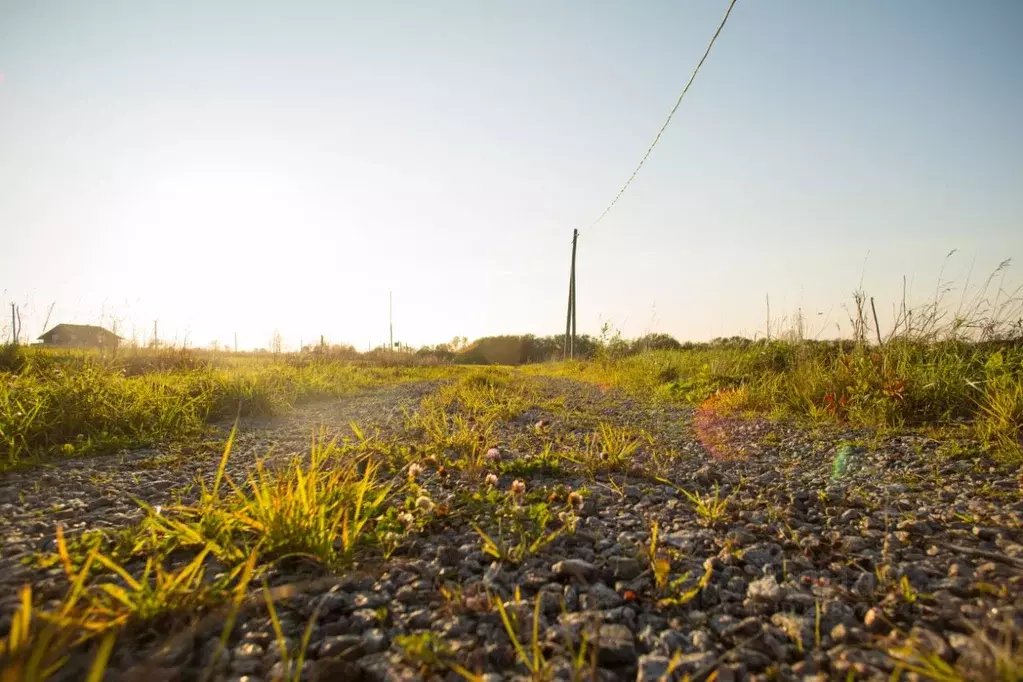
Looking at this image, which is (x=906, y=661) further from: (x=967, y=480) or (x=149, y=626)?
(x=967, y=480)

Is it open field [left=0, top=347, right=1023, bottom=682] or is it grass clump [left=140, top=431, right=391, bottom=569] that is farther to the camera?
grass clump [left=140, top=431, right=391, bottom=569]

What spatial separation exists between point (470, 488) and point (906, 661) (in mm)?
1727

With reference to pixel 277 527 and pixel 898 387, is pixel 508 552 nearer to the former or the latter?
pixel 277 527

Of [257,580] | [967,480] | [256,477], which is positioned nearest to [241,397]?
[256,477]

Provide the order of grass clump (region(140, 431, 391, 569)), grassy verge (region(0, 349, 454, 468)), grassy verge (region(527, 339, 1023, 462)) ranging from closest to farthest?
1. grass clump (region(140, 431, 391, 569))
2. grassy verge (region(0, 349, 454, 468))
3. grassy verge (region(527, 339, 1023, 462))

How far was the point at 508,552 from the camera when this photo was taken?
5.90 ft

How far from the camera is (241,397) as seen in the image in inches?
213

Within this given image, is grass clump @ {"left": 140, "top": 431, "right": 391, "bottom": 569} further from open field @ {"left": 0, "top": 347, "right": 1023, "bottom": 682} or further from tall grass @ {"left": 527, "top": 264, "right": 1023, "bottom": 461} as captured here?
tall grass @ {"left": 527, "top": 264, "right": 1023, "bottom": 461}

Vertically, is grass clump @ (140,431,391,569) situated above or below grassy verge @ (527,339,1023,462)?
below

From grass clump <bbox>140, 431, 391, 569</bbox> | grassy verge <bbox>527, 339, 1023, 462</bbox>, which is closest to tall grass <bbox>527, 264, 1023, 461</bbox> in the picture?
grassy verge <bbox>527, 339, 1023, 462</bbox>

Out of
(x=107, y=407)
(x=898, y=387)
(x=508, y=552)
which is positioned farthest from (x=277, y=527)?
(x=898, y=387)

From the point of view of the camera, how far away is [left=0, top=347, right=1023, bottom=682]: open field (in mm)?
1275

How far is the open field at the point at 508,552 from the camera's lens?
1.28m

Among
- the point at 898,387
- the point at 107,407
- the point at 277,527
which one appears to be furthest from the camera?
the point at 898,387
